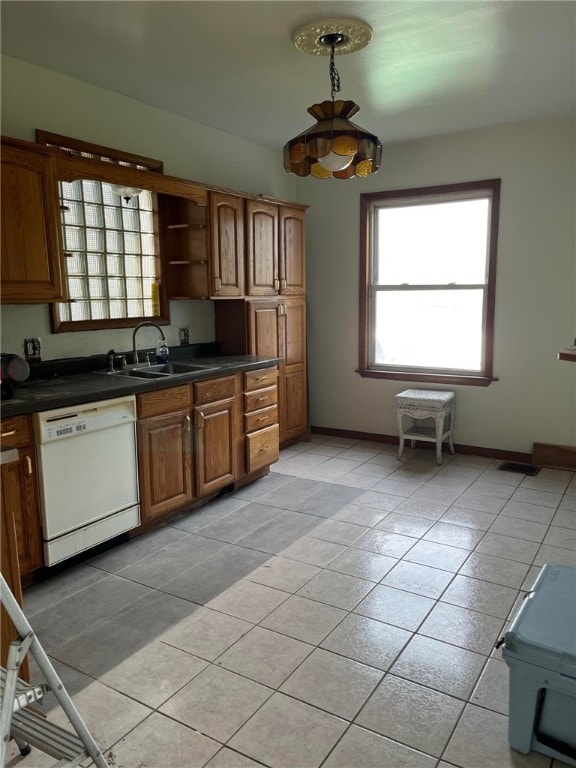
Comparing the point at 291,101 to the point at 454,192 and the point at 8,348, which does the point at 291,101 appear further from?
the point at 8,348

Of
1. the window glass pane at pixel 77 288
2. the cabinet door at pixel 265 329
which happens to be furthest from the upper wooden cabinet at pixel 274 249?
the window glass pane at pixel 77 288

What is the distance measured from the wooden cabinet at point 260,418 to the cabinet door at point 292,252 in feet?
2.99

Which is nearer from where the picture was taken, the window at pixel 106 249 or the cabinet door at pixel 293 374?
the window at pixel 106 249

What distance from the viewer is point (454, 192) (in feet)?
15.0

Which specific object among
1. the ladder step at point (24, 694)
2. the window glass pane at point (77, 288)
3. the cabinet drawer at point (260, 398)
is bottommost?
the ladder step at point (24, 694)

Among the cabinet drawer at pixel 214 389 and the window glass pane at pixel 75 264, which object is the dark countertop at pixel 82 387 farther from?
the window glass pane at pixel 75 264

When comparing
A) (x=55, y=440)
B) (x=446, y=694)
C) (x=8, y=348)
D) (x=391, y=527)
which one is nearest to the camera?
(x=446, y=694)

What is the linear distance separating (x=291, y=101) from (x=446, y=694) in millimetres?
3384

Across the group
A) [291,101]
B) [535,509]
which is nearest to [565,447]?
[535,509]

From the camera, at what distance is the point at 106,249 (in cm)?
354

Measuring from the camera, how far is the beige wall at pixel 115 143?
9.88 ft

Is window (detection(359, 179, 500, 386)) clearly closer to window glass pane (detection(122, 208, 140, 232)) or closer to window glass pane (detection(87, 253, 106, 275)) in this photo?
window glass pane (detection(122, 208, 140, 232))

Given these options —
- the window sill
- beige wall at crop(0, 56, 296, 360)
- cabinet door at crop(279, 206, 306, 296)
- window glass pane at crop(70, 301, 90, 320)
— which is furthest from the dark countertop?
the window sill

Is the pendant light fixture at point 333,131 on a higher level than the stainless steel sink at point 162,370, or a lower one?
higher
